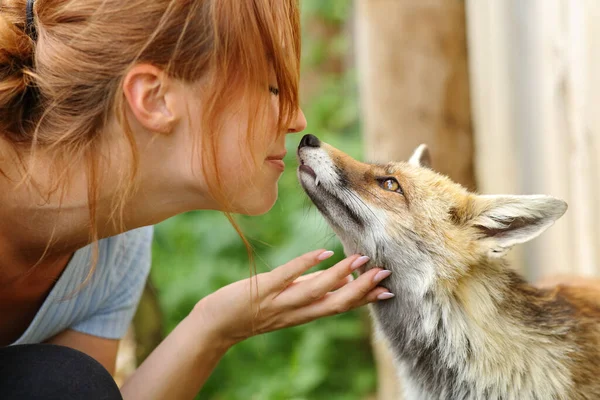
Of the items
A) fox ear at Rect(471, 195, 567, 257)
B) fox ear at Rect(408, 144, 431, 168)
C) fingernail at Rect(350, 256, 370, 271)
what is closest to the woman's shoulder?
fingernail at Rect(350, 256, 370, 271)

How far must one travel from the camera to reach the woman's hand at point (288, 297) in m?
2.24

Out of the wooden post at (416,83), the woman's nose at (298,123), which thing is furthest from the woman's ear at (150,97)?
the wooden post at (416,83)

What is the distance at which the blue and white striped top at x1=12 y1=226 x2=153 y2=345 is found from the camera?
2.47m

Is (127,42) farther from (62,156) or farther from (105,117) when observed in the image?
(62,156)

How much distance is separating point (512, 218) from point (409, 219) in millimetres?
345

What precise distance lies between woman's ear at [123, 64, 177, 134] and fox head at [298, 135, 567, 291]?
0.61 meters

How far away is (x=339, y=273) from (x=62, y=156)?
903 mm

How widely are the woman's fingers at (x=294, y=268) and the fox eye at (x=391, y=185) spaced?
0.46 m

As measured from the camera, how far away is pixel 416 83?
13.9ft

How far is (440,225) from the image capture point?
2.48 metres

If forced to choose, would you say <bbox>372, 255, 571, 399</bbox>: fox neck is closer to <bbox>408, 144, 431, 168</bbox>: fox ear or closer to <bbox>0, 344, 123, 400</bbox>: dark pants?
<bbox>408, 144, 431, 168</bbox>: fox ear

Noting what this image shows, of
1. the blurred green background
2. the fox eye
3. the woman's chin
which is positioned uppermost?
the woman's chin

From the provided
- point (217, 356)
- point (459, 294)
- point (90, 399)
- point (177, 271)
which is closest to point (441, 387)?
point (459, 294)

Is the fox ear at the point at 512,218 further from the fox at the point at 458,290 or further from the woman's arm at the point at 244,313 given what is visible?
the woman's arm at the point at 244,313
